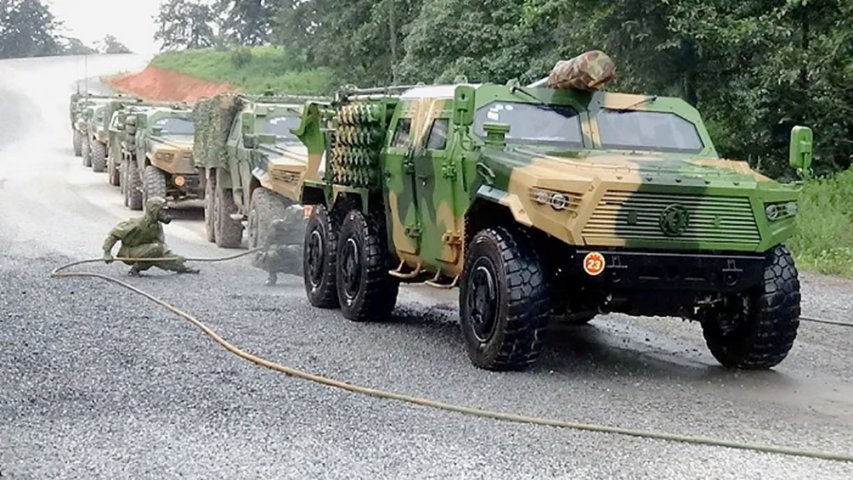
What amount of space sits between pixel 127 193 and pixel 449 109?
13.2m

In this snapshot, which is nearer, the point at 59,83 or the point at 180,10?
the point at 59,83

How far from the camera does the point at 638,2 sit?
1834 cm

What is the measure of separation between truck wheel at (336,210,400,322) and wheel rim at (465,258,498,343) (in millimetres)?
1886

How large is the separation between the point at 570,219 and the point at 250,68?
4604 cm

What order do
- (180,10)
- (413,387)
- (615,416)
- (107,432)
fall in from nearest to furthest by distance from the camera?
(107,432) → (615,416) → (413,387) → (180,10)

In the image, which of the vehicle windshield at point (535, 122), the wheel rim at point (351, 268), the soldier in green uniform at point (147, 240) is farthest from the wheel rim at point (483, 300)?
the soldier in green uniform at point (147, 240)

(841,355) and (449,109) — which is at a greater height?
(449,109)

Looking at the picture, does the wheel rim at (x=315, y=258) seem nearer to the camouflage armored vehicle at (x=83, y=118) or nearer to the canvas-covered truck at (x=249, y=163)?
the canvas-covered truck at (x=249, y=163)

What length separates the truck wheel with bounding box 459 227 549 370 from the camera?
26.9 feet

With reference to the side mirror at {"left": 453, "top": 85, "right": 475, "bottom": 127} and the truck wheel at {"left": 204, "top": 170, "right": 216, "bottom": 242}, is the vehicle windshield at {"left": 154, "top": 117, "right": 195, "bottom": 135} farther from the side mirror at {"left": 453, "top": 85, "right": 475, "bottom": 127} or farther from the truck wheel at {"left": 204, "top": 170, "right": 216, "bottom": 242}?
the side mirror at {"left": 453, "top": 85, "right": 475, "bottom": 127}

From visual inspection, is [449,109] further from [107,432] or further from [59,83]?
[59,83]

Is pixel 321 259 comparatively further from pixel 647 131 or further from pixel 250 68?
pixel 250 68

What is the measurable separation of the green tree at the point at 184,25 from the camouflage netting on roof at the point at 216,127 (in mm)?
49297

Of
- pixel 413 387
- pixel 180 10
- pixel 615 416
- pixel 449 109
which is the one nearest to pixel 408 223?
pixel 449 109
